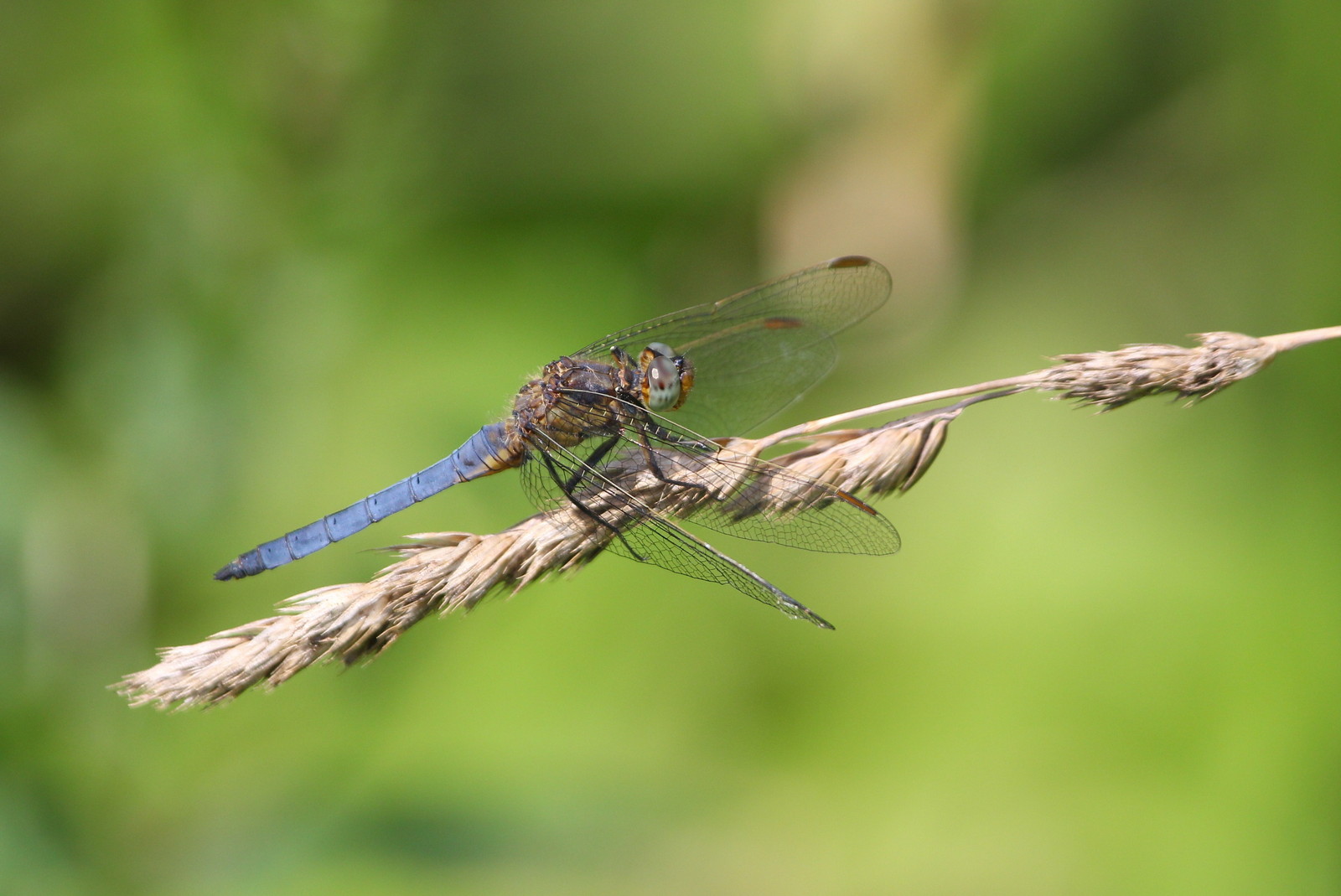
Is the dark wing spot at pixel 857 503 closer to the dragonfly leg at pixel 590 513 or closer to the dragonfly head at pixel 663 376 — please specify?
the dragonfly leg at pixel 590 513

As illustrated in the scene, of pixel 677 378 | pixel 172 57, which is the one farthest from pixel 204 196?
pixel 677 378

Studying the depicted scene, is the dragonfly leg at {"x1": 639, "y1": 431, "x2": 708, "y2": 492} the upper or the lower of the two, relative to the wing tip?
lower

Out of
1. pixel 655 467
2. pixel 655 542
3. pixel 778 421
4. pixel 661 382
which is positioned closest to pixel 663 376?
pixel 661 382

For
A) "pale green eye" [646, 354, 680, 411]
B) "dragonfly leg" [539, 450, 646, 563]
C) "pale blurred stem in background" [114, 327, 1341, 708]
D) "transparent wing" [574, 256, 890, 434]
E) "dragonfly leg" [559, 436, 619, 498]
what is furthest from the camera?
"transparent wing" [574, 256, 890, 434]

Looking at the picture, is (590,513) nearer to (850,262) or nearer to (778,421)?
(850,262)

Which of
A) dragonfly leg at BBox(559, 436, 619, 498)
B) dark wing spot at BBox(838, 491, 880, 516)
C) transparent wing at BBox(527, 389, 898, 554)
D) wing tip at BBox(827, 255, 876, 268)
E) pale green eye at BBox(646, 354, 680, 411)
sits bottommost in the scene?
dark wing spot at BBox(838, 491, 880, 516)

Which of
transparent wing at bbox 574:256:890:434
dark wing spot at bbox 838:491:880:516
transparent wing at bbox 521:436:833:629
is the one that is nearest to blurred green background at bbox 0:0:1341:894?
transparent wing at bbox 574:256:890:434

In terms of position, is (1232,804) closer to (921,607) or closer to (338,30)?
(921,607)

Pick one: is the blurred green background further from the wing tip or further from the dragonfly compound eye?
the wing tip
